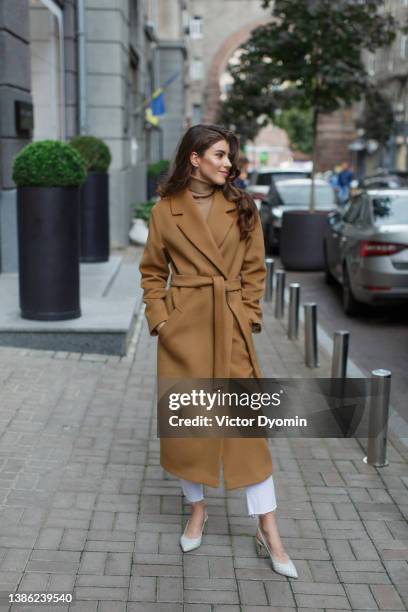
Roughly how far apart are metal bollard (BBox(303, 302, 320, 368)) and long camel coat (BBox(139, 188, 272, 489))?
13.5ft

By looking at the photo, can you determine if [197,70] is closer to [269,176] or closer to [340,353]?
[269,176]

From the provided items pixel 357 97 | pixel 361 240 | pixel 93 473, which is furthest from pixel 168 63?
pixel 93 473

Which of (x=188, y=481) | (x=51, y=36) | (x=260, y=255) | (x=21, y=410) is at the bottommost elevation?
(x=21, y=410)

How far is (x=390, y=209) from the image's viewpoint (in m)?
11.5

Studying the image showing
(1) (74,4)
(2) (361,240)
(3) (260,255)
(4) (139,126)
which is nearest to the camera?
(3) (260,255)

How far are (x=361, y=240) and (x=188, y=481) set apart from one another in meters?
7.20

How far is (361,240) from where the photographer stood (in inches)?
432

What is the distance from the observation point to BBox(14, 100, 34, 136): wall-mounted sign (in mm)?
11719

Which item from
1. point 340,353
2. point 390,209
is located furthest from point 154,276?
point 390,209

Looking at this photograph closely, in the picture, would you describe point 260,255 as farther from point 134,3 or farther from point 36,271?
point 134,3

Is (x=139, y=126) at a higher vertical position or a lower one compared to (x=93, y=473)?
higher

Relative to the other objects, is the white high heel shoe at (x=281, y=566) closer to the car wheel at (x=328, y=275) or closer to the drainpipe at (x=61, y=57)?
the car wheel at (x=328, y=275)

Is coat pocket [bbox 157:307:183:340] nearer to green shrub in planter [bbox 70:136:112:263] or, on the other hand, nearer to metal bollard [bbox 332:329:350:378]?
metal bollard [bbox 332:329:350:378]

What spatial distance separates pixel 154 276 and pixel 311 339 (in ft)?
13.6
